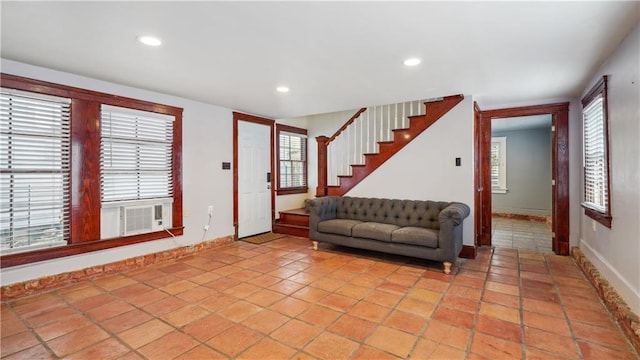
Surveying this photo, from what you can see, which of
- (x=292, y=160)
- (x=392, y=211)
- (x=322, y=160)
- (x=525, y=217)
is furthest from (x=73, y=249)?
(x=525, y=217)

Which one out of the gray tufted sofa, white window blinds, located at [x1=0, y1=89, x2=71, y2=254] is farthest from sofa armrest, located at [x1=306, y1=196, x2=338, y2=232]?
white window blinds, located at [x1=0, y1=89, x2=71, y2=254]

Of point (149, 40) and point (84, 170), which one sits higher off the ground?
point (149, 40)

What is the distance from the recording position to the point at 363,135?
19.0 ft

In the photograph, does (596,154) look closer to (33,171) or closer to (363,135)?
(363,135)

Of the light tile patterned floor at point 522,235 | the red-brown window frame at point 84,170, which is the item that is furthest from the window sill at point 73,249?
the light tile patterned floor at point 522,235

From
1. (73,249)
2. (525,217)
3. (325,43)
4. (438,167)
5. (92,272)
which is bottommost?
(92,272)

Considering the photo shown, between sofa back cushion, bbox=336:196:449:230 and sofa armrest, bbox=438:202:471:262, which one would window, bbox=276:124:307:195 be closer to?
sofa back cushion, bbox=336:196:449:230

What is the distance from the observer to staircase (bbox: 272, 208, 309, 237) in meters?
5.49

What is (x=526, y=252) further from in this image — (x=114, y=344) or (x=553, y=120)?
(x=114, y=344)

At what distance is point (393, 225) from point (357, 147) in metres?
2.22

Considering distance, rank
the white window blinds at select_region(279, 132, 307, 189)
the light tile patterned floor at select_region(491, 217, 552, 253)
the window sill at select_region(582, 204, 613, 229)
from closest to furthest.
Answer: the window sill at select_region(582, 204, 613, 229), the light tile patterned floor at select_region(491, 217, 552, 253), the white window blinds at select_region(279, 132, 307, 189)

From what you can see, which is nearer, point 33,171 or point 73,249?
point 33,171

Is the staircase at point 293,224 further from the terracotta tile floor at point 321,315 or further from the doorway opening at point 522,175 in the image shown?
the doorway opening at point 522,175

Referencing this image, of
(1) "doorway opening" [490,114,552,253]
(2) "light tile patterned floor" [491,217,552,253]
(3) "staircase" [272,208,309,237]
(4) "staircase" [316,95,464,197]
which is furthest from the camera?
(1) "doorway opening" [490,114,552,253]
